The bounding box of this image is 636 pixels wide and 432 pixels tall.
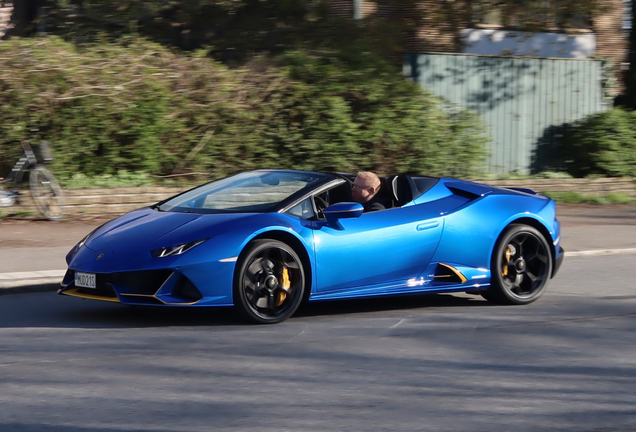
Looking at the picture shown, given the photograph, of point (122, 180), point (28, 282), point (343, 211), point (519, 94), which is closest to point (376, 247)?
point (343, 211)

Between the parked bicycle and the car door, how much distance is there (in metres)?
6.69

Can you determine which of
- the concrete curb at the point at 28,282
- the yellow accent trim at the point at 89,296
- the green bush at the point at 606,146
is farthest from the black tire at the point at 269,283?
the green bush at the point at 606,146

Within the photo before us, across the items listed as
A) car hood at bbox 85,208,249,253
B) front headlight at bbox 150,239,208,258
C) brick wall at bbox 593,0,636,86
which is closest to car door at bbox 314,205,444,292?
car hood at bbox 85,208,249,253

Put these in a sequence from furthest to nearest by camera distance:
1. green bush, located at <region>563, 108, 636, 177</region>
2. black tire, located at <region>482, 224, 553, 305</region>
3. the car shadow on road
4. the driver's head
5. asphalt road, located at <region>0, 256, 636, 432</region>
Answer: green bush, located at <region>563, 108, 636, 177</region> < black tire, located at <region>482, 224, 553, 305</region> < the driver's head < the car shadow on road < asphalt road, located at <region>0, 256, 636, 432</region>

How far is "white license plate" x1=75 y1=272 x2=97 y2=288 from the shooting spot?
6871mm

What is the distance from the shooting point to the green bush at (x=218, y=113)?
13758 millimetres

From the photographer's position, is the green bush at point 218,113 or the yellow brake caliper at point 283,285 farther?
the green bush at point 218,113

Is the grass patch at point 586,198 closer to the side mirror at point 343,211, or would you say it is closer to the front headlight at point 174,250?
the side mirror at point 343,211

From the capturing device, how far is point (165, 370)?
575 centimetres

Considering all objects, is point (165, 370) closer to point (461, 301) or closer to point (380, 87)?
point (461, 301)

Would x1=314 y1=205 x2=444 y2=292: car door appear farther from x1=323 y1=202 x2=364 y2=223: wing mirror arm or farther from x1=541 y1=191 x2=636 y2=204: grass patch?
x1=541 y1=191 x2=636 y2=204: grass patch

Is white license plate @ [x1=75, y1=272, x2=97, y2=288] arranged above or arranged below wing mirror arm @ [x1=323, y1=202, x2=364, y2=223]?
below

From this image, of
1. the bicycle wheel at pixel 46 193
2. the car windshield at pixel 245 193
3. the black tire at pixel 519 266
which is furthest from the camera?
the bicycle wheel at pixel 46 193

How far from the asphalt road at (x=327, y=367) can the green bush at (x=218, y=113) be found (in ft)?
18.6
